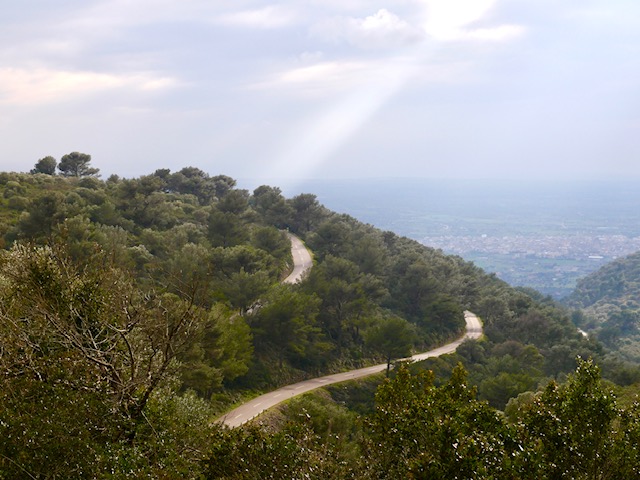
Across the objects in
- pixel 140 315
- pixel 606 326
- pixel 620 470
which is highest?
pixel 140 315

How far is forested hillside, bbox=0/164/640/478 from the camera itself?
39.6 feet

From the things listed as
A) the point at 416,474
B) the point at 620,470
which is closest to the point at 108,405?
the point at 416,474

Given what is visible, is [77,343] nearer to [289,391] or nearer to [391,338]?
[289,391]

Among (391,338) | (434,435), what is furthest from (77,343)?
(391,338)

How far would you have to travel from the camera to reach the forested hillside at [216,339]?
1208 cm

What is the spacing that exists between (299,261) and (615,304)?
11726 cm

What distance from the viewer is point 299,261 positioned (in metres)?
71.5

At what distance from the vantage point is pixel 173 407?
1655 cm

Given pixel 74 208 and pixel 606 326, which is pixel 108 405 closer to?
pixel 74 208

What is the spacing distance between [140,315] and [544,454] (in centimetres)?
1096

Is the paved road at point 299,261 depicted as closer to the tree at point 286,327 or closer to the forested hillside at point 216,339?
the forested hillside at point 216,339

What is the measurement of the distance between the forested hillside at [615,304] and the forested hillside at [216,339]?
1373 inches

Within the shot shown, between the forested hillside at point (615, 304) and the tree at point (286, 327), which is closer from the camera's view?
the tree at point (286, 327)

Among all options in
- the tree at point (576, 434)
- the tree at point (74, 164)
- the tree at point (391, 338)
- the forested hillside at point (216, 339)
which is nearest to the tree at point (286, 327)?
the forested hillside at point (216, 339)
